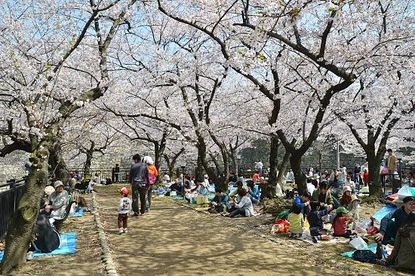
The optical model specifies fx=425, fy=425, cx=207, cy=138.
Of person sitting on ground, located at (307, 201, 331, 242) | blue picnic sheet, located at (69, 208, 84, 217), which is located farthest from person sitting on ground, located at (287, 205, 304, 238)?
blue picnic sheet, located at (69, 208, 84, 217)

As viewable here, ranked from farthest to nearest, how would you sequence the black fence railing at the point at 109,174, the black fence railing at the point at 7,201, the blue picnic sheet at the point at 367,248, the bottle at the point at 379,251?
the black fence railing at the point at 109,174, the black fence railing at the point at 7,201, the blue picnic sheet at the point at 367,248, the bottle at the point at 379,251

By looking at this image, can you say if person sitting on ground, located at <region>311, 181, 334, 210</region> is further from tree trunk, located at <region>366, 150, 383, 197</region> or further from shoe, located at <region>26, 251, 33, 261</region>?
shoe, located at <region>26, 251, 33, 261</region>

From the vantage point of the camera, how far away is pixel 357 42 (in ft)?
36.8

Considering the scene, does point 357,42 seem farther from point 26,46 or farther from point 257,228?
point 26,46

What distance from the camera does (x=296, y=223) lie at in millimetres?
8617

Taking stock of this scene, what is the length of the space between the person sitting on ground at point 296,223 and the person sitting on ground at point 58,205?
4.82 m

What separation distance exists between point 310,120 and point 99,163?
30.0 metres

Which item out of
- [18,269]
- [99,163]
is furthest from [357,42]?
[99,163]

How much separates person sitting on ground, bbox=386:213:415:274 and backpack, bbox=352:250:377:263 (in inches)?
11.2

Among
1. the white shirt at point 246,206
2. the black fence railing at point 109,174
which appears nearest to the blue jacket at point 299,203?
the white shirt at point 246,206

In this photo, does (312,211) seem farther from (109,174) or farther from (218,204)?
(109,174)

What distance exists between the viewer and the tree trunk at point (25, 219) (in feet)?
20.9

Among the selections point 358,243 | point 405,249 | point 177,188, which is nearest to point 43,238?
Answer: point 358,243

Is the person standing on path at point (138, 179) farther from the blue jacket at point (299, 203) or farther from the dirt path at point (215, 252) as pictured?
the blue jacket at point (299, 203)
